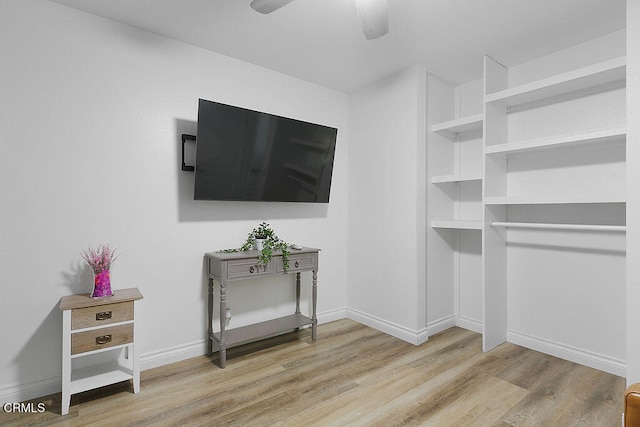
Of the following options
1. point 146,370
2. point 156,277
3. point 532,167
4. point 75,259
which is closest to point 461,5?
point 532,167

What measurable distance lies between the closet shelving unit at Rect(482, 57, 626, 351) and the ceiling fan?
146 cm

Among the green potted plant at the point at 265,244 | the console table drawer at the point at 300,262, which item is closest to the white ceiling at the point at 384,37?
the green potted plant at the point at 265,244

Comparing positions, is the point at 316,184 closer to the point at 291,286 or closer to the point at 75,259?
the point at 291,286

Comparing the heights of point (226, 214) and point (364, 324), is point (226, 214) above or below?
above

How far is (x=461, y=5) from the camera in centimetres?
222

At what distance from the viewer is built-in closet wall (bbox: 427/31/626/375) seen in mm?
2527

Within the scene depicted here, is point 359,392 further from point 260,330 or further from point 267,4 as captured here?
point 267,4

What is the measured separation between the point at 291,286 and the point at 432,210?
154cm

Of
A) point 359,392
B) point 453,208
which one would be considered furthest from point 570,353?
point 359,392

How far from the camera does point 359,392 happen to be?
2.28m

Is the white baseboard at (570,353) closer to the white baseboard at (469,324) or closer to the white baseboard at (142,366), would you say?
the white baseboard at (469,324)

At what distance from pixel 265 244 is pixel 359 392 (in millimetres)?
1336

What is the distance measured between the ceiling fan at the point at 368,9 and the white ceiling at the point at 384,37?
1.55 ft

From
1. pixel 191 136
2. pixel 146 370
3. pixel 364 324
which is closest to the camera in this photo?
pixel 146 370
